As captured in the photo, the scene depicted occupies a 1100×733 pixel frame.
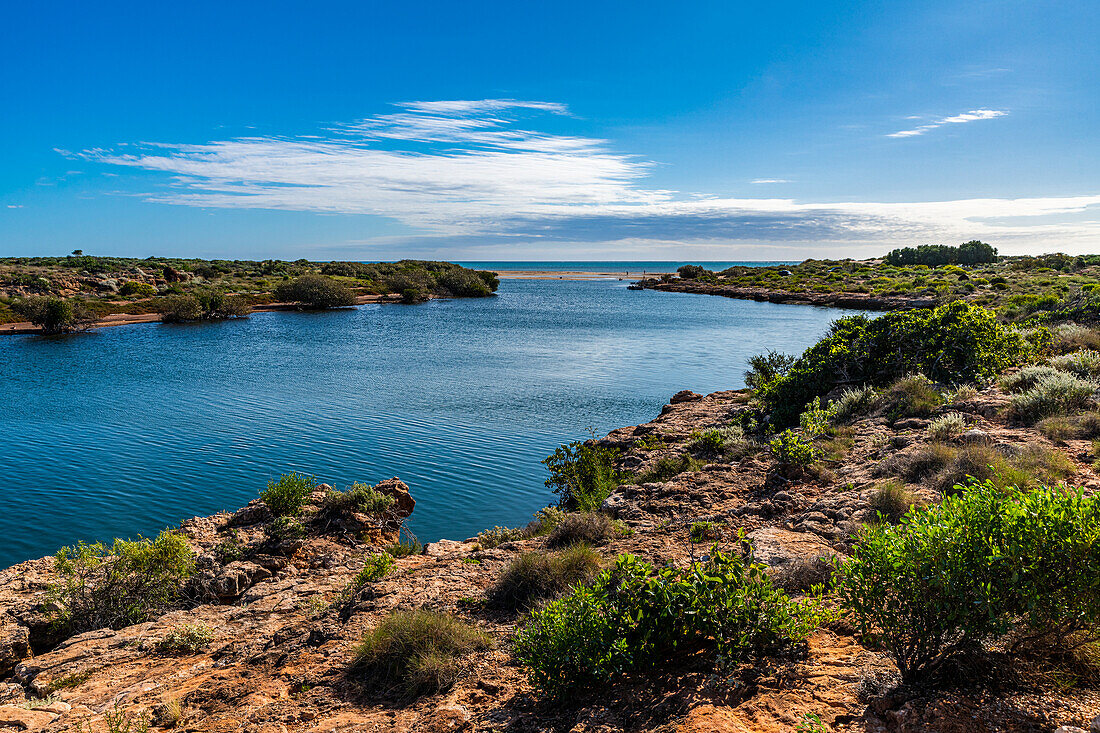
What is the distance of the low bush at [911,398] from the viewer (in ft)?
38.9

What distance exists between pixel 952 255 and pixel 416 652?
119653 mm

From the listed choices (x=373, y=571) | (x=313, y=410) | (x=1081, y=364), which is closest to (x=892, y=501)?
(x=373, y=571)

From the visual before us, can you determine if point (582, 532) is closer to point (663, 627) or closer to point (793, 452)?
point (663, 627)

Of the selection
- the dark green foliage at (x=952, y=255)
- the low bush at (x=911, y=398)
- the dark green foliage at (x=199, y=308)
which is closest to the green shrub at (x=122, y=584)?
the low bush at (x=911, y=398)

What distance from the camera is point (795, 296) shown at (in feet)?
237

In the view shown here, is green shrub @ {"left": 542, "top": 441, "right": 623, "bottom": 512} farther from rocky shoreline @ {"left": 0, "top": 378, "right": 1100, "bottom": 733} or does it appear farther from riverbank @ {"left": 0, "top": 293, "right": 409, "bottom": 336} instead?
riverbank @ {"left": 0, "top": 293, "right": 409, "bottom": 336}

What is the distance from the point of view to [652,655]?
15.2 feet

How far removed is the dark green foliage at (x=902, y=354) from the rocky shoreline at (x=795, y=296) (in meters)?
30.2

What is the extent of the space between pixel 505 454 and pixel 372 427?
5.00 meters

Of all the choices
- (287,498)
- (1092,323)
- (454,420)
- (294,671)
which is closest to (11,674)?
(294,671)

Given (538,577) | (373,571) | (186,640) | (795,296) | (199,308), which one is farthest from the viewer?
(795,296)

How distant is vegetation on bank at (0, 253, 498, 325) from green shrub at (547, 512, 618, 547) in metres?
49.0

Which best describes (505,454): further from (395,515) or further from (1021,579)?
(1021,579)

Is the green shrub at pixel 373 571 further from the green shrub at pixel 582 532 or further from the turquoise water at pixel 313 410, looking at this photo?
the turquoise water at pixel 313 410
